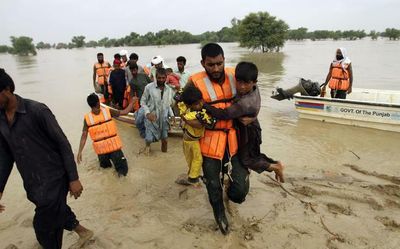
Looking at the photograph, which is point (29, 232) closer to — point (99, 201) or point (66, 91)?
point (99, 201)

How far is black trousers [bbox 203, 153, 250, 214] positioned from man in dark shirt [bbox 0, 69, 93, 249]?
1189 millimetres

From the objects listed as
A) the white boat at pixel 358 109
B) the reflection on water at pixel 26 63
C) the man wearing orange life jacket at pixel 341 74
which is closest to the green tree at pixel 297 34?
the reflection on water at pixel 26 63

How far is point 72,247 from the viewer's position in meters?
3.26

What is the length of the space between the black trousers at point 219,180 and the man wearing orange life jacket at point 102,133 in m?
2.12

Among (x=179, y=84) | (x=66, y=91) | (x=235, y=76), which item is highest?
(x=235, y=76)

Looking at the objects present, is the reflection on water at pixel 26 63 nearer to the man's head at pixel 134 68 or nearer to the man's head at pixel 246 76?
the man's head at pixel 134 68

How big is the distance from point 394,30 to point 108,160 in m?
67.5

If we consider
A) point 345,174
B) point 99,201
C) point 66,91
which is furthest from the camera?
point 66,91

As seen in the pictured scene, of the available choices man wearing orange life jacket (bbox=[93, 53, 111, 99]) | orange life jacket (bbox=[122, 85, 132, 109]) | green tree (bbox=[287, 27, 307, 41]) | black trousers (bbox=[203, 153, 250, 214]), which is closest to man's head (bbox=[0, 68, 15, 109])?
black trousers (bbox=[203, 153, 250, 214])

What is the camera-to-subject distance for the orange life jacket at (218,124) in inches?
117

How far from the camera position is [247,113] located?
288 centimetres

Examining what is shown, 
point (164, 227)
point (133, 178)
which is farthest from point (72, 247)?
point (133, 178)

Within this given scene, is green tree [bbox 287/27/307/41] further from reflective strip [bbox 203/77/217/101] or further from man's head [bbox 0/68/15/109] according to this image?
man's head [bbox 0/68/15/109]

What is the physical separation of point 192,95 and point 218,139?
494 millimetres
